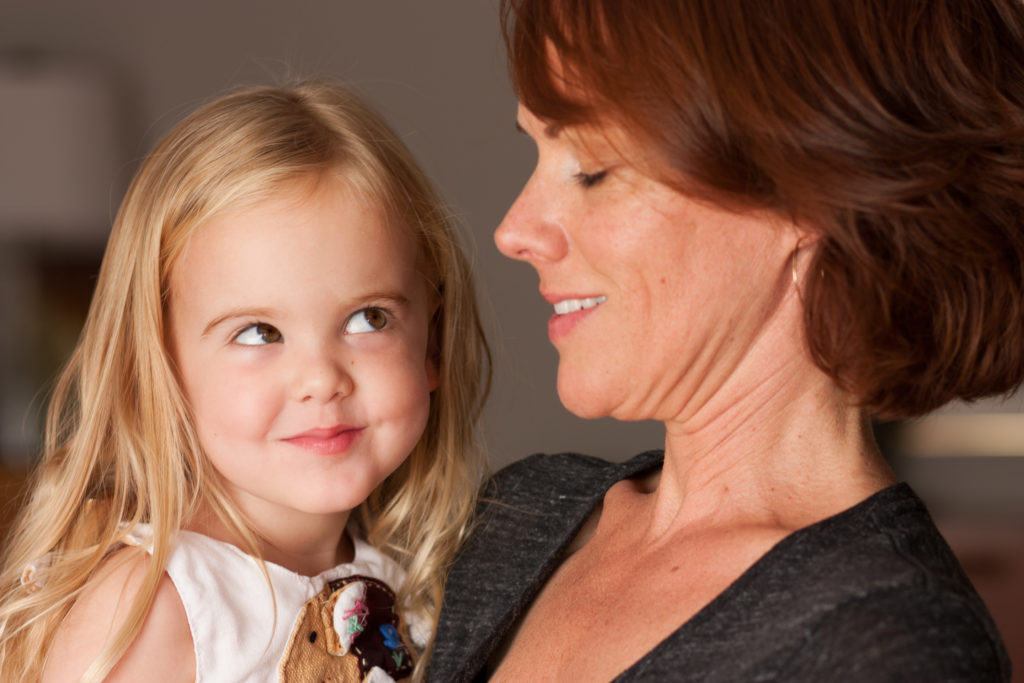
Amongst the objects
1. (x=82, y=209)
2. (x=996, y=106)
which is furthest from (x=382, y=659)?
(x=82, y=209)

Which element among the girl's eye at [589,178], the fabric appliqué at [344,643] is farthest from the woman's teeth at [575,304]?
the fabric appliqué at [344,643]

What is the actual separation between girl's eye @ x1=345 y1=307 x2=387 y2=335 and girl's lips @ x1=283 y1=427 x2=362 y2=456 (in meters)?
0.14

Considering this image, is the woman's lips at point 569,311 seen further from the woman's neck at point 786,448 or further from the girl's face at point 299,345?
the girl's face at point 299,345

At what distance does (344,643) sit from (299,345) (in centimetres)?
43

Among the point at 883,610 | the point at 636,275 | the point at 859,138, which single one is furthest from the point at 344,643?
the point at 859,138

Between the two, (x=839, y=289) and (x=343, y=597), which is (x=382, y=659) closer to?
(x=343, y=597)

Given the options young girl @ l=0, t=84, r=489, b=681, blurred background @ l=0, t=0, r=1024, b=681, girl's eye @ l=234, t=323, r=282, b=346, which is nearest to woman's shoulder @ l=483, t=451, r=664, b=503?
young girl @ l=0, t=84, r=489, b=681

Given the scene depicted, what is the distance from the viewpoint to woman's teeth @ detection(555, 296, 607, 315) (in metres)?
1.30

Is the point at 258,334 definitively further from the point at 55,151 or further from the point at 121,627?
the point at 55,151

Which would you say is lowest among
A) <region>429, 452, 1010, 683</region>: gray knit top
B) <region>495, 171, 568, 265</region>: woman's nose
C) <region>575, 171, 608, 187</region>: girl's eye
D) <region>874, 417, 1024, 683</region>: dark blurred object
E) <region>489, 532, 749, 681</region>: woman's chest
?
<region>874, 417, 1024, 683</region>: dark blurred object

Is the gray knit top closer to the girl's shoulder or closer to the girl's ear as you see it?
the girl's shoulder

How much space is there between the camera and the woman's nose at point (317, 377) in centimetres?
151

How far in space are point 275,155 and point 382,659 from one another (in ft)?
2.45

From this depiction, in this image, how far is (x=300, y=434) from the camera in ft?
5.09
